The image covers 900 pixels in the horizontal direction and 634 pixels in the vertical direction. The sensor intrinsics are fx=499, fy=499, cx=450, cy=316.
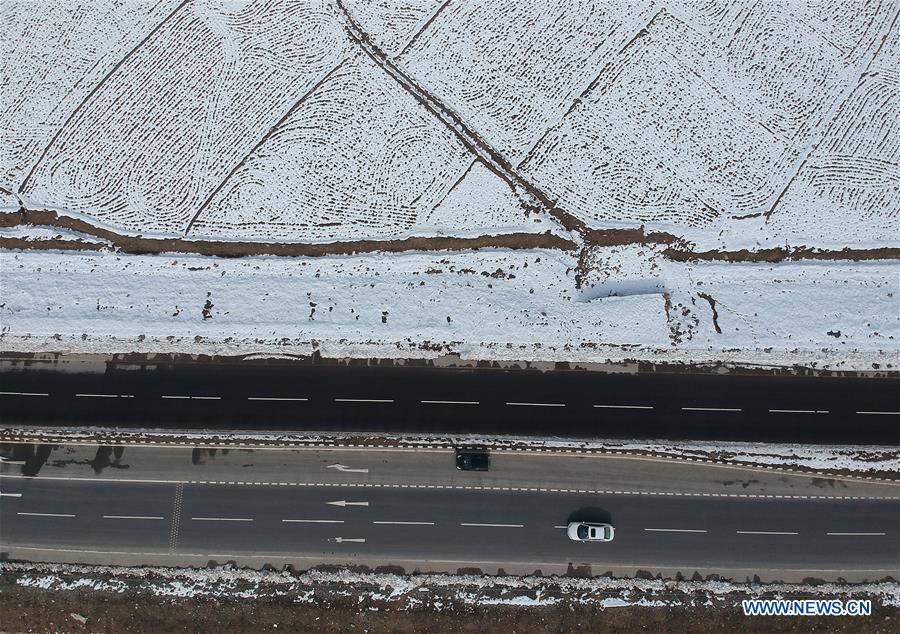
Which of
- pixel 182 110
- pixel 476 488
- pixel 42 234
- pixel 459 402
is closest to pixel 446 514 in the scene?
pixel 476 488

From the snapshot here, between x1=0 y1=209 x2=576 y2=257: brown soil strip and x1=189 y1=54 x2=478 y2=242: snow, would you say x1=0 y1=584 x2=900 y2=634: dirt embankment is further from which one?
x1=189 y1=54 x2=478 y2=242: snow

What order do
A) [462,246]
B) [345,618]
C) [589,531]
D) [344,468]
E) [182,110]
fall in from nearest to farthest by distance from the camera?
[589,531] < [345,618] < [344,468] < [462,246] < [182,110]

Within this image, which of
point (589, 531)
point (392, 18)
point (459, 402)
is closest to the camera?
point (589, 531)

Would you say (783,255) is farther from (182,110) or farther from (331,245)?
(182,110)

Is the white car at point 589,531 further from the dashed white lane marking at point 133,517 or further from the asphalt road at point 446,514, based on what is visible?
the dashed white lane marking at point 133,517

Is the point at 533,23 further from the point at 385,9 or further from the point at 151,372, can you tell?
the point at 151,372

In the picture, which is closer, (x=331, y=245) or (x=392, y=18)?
(x=331, y=245)

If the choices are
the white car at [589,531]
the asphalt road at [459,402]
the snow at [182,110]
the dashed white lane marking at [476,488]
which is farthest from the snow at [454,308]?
the white car at [589,531]
